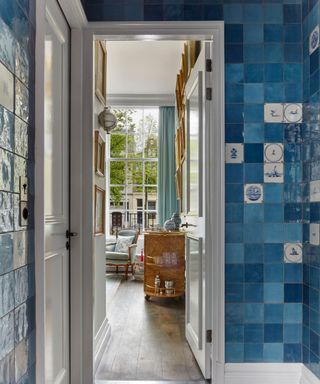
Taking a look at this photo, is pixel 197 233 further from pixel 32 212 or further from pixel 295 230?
pixel 32 212

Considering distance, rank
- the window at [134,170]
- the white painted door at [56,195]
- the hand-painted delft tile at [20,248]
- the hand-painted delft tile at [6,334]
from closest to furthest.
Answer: the hand-painted delft tile at [6,334] < the hand-painted delft tile at [20,248] < the white painted door at [56,195] < the window at [134,170]

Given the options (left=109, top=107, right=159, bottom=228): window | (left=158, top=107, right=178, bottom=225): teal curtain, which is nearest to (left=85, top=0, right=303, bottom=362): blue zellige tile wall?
(left=158, top=107, right=178, bottom=225): teal curtain

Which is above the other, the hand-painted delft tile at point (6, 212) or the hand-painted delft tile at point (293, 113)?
the hand-painted delft tile at point (293, 113)

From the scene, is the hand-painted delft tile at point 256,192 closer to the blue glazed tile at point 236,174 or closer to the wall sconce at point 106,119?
the blue glazed tile at point 236,174

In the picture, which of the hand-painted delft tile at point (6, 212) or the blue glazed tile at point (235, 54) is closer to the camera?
the hand-painted delft tile at point (6, 212)

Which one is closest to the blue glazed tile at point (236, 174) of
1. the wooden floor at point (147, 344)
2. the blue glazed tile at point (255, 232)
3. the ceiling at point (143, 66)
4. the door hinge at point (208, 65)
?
the blue glazed tile at point (255, 232)

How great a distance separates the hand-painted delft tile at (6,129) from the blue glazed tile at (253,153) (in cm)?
149

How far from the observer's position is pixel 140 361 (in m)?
2.81

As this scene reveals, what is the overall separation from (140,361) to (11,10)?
2.36 meters

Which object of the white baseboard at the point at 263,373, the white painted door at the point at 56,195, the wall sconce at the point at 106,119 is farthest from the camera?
the wall sconce at the point at 106,119

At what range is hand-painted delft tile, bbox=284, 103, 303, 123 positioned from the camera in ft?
7.88

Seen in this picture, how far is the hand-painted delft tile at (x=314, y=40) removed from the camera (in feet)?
7.19

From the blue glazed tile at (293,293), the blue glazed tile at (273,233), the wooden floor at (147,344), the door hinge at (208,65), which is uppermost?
the door hinge at (208,65)

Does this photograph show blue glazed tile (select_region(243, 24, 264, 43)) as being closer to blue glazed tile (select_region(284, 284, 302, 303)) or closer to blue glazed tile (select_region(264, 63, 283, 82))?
blue glazed tile (select_region(264, 63, 283, 82))
